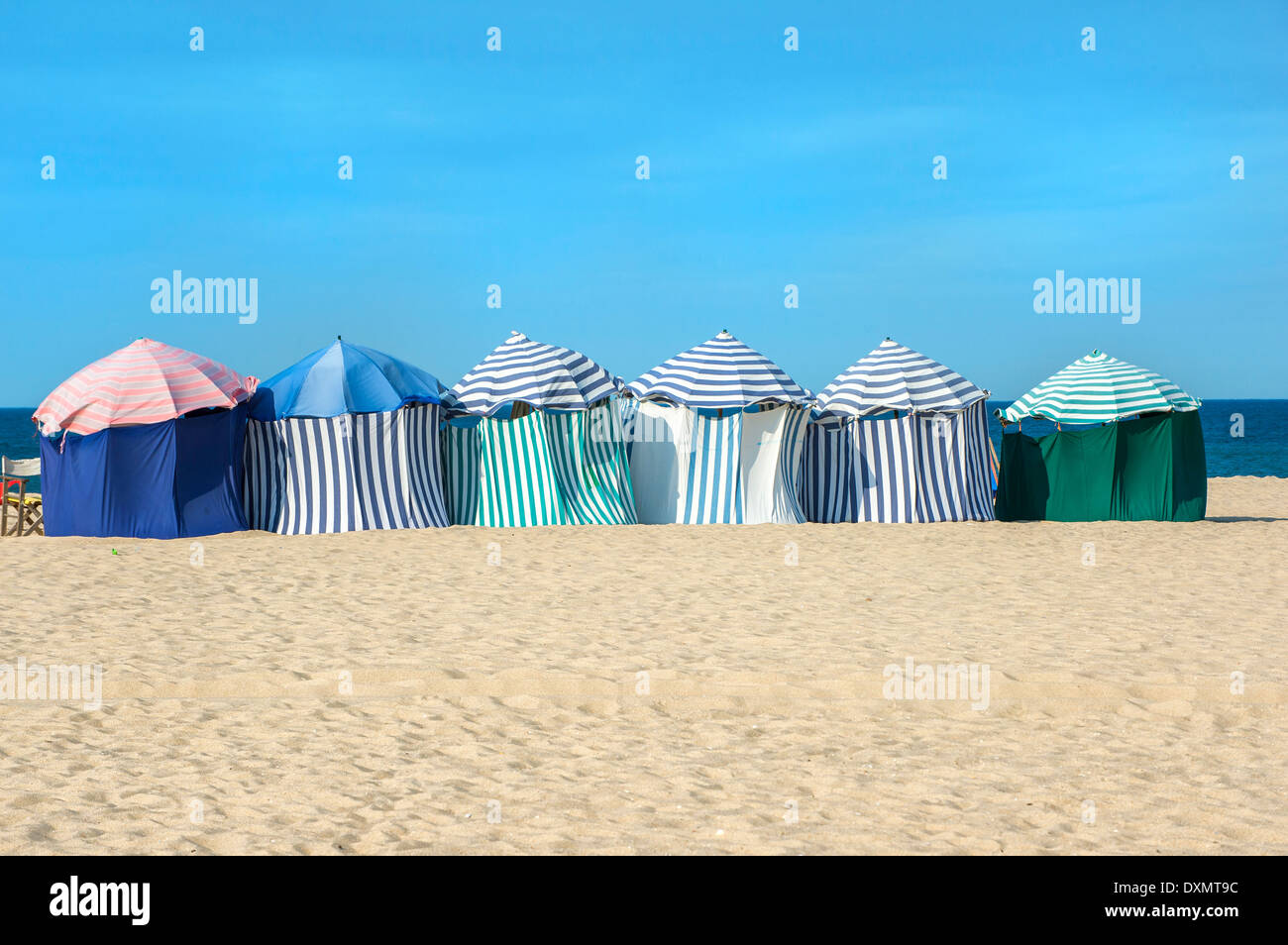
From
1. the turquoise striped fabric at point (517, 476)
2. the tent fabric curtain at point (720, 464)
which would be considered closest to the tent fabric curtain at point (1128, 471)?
the tent fabric curtain at point (720, 464)

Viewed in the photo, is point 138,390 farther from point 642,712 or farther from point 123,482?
point 642,712

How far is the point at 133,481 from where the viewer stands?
43.7 ft

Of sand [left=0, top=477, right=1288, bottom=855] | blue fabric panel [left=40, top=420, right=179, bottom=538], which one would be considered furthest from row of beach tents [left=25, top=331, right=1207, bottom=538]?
sand [left=0, top=477, right=1288, bottom=855]

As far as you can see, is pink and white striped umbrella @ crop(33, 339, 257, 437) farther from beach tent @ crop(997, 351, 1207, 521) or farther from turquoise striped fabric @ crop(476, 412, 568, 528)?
beach tent @ crop(997, 351, 1207, 521)

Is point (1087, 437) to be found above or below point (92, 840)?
above

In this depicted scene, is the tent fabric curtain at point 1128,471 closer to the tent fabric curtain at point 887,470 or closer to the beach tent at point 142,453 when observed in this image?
the tent fabric curtain at point 887,470

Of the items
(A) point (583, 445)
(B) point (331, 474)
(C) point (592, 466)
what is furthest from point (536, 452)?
(B) point (331, 474)

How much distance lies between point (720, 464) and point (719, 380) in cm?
109

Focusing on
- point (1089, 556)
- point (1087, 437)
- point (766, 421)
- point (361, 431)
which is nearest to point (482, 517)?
point (361, 431)

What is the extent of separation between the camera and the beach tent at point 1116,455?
1519cm
